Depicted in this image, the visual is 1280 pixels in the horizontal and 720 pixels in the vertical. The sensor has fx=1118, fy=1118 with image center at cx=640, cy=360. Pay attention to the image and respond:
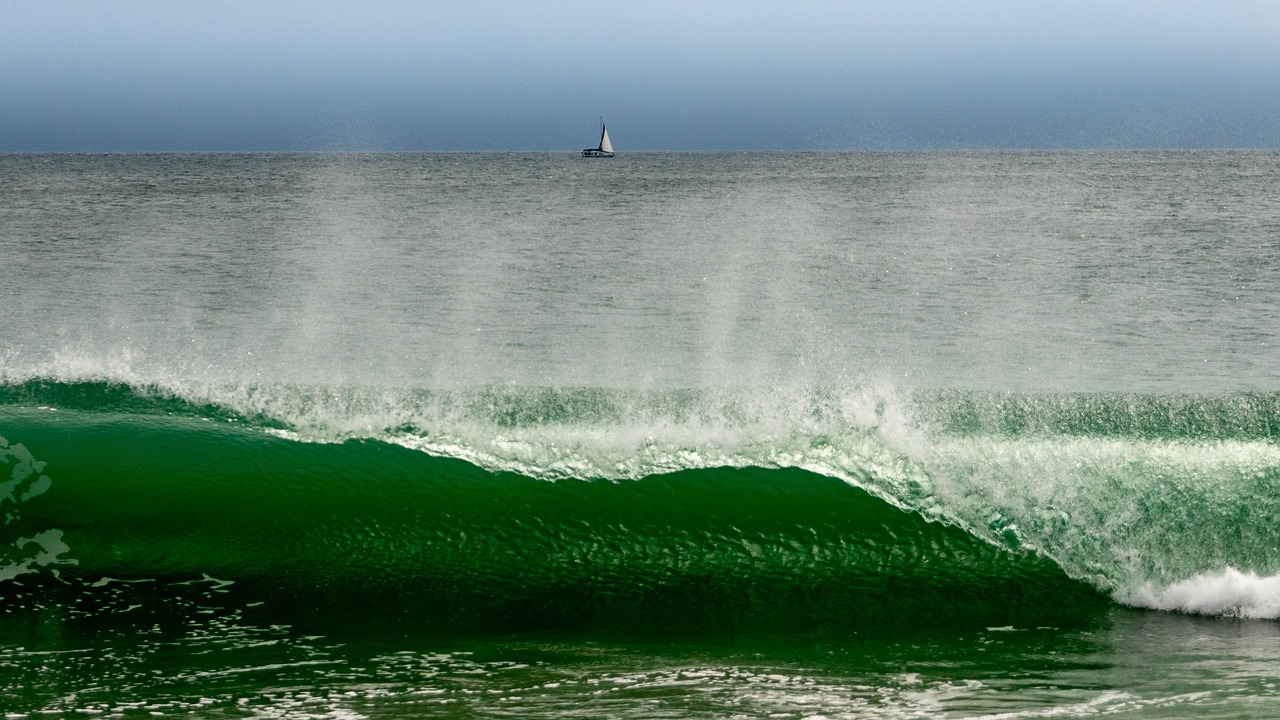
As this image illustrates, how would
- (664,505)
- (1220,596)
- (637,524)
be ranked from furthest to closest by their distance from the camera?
(664,505)
(637,524)
(1220,596)

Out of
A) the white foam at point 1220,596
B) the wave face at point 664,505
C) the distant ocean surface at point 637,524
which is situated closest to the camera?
the distant ocean surface at point 637,524

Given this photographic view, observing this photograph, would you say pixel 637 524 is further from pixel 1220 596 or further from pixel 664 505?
pixel 1220 596

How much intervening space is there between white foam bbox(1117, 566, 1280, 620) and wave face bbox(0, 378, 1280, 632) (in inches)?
0.5

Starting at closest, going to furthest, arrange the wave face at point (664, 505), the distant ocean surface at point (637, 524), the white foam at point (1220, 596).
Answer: the distant ocean surface at point (637, 524) → the white foam at point (1220, 596) → the wave face at point (664, 505)

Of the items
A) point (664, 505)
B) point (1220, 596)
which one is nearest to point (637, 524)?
point (664, 505)

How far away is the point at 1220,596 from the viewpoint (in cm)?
496

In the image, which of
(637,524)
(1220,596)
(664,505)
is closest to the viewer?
(1220,596)

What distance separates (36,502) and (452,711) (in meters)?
3.59

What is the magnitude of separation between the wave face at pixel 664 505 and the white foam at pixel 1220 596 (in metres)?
0.01

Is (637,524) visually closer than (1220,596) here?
No

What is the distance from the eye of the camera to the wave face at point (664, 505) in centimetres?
516

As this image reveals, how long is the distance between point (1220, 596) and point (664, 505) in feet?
8.63

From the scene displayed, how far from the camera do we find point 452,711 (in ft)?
11.9

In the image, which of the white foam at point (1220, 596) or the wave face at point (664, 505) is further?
the wave face at point (664, 505)
